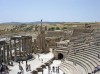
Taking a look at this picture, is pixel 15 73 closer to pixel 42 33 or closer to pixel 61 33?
pixel 42 33

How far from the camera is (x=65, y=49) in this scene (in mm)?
40750

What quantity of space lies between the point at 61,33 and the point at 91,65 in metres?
50.5

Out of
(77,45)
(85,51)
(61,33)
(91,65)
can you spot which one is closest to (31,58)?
(77,45)

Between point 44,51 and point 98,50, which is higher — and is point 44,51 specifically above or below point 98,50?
below

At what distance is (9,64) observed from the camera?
35.0 metres

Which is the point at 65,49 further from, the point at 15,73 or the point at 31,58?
the point at 15,73

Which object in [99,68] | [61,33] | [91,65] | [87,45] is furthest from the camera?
[61,33]

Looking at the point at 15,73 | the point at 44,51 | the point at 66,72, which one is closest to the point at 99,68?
the point at 66,72

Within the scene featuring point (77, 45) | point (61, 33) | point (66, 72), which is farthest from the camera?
point (61, 33)

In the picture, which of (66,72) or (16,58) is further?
(16,58)

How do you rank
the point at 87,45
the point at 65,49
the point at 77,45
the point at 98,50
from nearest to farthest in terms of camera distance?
the point at 98,50 < the point at 87,45 < the point at 77,45 < the point at 65,49

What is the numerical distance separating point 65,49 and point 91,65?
47.8 feet

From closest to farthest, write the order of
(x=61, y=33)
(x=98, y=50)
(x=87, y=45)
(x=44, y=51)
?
(x=98, y=50)
(x=87, y=45)
(x=44, y=51)
(x=61, y=33)

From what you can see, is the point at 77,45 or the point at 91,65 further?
the point at 77,45
